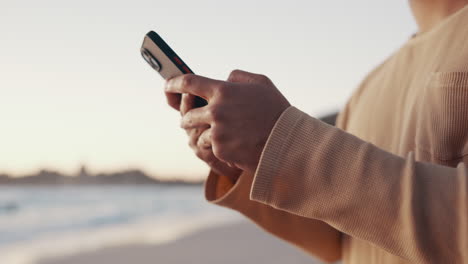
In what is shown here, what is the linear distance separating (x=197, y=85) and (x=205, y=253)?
473 centimetres

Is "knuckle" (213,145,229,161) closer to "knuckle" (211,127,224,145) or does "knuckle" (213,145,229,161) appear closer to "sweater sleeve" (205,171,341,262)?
"knuckle" (211,127,224,145)

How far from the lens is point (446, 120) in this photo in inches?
30.5

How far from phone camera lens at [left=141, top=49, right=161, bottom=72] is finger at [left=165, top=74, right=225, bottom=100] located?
178 millimetres

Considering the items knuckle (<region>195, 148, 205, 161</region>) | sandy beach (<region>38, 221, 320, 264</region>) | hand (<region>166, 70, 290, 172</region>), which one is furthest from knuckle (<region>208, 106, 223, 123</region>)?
sandy beach (<region>38, 221, 320, 264</region>)

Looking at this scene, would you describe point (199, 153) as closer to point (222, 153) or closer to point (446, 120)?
point (222, 153)

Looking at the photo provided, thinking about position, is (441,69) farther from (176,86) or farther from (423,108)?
(176,86)

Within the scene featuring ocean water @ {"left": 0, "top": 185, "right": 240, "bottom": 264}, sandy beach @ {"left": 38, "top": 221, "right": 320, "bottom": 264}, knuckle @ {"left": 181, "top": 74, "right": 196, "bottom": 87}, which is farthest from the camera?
ocean water @ {"left": 0, "top": 185, "right": 240, "bottom": 264}

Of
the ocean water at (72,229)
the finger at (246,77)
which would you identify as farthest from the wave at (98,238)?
the finger at (246,77)

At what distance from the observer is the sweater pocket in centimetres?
76

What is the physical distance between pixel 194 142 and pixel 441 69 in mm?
524

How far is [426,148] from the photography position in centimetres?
82

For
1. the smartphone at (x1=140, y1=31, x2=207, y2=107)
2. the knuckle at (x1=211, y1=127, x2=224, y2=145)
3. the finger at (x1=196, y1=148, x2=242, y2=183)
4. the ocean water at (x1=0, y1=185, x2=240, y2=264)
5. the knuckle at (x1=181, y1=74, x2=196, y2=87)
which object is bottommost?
the ocean water at (x1=0, y1=185, x2=240, y2=264)

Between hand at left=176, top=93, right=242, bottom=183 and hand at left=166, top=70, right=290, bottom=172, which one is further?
hand at left=176, top=93, right=242, bottom=183

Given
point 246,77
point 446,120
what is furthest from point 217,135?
point 446,120
